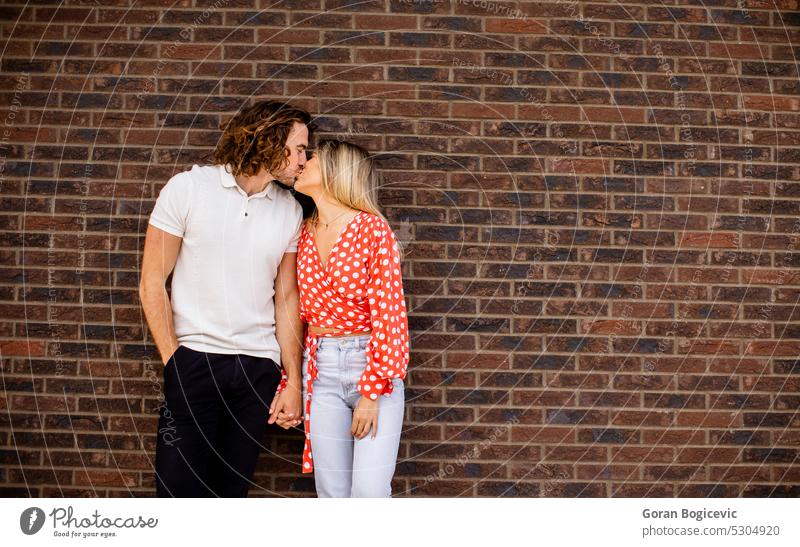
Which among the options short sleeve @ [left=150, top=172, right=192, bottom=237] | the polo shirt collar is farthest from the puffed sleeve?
short sleeve @ [left=150, top=172, right=192, bottom=237]

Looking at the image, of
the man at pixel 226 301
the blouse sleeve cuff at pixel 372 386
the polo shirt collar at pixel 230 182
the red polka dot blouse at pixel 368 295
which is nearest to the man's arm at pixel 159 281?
the man at pixel 226 301

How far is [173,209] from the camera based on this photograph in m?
2.72

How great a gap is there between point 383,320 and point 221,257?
717 millimetres

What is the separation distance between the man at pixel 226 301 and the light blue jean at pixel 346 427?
25cm

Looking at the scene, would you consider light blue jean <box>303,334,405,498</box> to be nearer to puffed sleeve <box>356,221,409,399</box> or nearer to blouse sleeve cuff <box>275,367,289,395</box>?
puffed sleeve <box>356,221,409,399</box>

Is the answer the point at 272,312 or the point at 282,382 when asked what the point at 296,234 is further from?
the point at 282,382

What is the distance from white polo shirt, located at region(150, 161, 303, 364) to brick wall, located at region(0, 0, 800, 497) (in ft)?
1.64

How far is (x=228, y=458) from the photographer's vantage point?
2.89 m

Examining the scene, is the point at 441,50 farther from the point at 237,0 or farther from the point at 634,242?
the point at 634,242

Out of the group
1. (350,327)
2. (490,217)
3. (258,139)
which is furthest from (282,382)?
(490,217)

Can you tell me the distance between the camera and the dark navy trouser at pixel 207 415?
2.76 meters

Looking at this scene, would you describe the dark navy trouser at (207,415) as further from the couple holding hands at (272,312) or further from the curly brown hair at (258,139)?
the curly brown hair at (258,139)

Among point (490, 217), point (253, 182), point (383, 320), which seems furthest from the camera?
point (490, 217)

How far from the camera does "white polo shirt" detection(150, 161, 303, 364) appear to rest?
9.00ft
